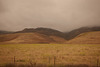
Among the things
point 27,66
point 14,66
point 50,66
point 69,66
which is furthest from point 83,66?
point 14,66

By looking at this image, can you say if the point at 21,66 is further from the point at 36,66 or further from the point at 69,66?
the point at 69,66

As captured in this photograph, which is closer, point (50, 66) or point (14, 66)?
point (14, 66)

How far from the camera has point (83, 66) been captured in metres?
14.0

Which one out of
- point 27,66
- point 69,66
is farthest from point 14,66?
point 69,66


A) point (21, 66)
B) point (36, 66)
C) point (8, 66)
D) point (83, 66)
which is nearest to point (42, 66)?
point (36, 66)

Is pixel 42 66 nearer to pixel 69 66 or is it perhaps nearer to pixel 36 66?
pixel 36 66

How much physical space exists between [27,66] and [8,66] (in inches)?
107

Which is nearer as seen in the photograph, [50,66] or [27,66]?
[27,66]

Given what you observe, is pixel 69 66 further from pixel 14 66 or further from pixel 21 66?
pixel 14 66

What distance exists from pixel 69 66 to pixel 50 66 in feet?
9.80

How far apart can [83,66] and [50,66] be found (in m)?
4.86

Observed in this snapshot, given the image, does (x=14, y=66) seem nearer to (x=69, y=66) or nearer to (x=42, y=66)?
(x=42, y=66)

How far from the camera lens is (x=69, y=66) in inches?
555

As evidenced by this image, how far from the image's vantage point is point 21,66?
1420cm
